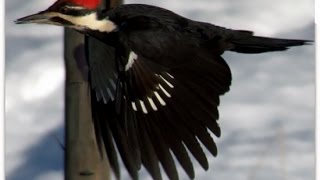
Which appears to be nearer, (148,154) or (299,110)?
(148,154)

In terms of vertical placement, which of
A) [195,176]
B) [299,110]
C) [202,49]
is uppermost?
[202,49]

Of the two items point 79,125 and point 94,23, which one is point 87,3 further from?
point 79,125

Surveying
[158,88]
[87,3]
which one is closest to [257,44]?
[158,88]

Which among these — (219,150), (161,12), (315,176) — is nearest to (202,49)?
(161,12)

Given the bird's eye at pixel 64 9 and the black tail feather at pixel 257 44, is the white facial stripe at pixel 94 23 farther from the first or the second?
the black tail feather at pixel 257 44

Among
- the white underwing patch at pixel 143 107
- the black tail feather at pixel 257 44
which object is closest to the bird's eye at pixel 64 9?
the white underwing patch at pixel 143 107

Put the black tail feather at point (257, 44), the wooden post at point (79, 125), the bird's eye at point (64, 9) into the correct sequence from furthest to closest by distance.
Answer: the black tail feather at point (257, 44), the bird's eye at point (64, 9), the wooden post at point (79, 125)

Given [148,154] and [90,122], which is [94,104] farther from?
[148,154]
